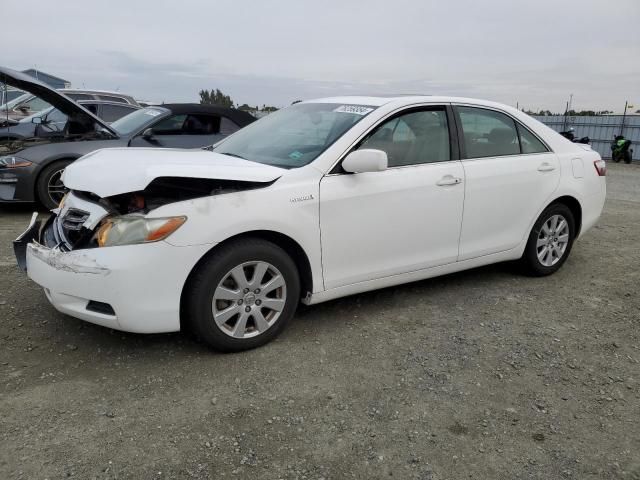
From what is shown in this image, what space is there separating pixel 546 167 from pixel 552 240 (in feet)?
2.23

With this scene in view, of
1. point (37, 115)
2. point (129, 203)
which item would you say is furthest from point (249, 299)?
point (37, 115)

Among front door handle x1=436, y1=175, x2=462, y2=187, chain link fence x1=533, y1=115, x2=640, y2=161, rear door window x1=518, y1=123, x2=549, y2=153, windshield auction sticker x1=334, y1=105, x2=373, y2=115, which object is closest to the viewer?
windshield auction sticker x1=334, y1=105, x2=373, y2=115

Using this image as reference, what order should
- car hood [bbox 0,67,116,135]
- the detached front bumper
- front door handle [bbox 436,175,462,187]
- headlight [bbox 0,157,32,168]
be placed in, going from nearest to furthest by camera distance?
1. the detached front bumper
2. front door handle [bbox 436,175,462,187]
3. car hood [bbox 0,67,116,135]
4. headlight [bbox 0,157,32,168]

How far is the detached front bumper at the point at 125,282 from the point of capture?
2.85 m

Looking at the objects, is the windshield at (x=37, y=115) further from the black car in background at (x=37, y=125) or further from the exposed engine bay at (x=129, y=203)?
the exposed engine bay at (x=129, y=203)

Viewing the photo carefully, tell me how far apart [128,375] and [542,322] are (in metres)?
2.85

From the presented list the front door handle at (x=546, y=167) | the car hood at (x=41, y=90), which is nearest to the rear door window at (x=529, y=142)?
the front door handle at (x=546, y=167)

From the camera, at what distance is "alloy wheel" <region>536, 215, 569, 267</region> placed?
4676 millimetres

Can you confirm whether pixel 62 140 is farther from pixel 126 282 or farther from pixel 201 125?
pixel 126 282

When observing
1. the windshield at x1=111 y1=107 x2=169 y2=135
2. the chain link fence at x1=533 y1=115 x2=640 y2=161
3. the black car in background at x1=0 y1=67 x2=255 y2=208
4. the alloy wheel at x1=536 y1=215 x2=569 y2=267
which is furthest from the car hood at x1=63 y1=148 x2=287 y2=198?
the chain link fence at x1=533 y1=115 x2=640 y2=161

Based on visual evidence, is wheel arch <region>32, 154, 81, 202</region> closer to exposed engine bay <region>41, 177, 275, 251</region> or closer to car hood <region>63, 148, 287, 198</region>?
car hood <region>63, 148, 287, 198</region>

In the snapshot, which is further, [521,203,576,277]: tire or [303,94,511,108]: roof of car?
[521,203,576,277]: tire

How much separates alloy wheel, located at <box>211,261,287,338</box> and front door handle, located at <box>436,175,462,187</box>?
4.63 ft

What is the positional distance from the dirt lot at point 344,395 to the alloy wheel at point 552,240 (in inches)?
25.0
